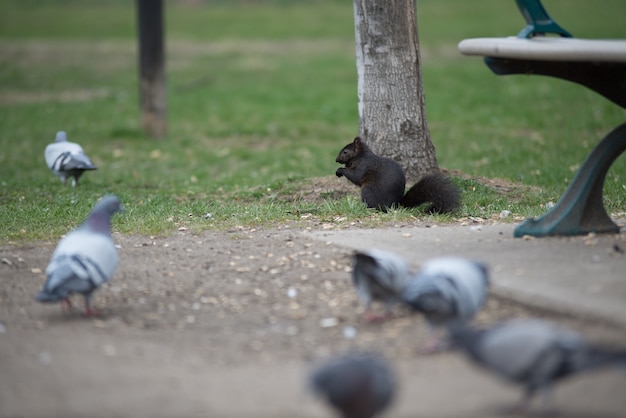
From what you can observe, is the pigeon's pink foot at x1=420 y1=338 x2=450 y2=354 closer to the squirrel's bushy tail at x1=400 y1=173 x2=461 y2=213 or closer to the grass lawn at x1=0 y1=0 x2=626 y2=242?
the grass lawn at x1=0 y1=0 x2=626 y2=242

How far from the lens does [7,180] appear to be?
32.0ft

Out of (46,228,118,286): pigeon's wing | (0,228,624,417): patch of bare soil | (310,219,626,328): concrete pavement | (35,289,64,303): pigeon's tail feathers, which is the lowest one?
(0,228,624,417): patch of bare soil

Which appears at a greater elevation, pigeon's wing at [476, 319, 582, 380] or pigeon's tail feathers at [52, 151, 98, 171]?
pigeon's tail feathers at [52, 151, 98, 171]

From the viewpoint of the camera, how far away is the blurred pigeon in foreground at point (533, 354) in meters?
3.07

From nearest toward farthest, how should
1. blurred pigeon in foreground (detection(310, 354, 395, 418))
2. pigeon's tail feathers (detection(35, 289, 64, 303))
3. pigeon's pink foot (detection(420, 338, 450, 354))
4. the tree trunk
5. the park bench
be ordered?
blurred pigeon in foreground (detection(310, 354, 395, 418)), pigeon's pink foot (detection(420, 338, 450, 354)), pigeon's tail feathers (detection(35, 289, 64, 303)), the park bench, the tree trunk

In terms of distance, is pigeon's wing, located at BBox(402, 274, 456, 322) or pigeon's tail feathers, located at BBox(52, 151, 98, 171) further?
pigeon's tail feathers, located at BBox(52, 151, 98, 171)

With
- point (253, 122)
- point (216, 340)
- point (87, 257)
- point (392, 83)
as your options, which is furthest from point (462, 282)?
point (253, 122)

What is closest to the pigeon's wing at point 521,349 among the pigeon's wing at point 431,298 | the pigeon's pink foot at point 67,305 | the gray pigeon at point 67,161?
the pigeon's wing at point 431,298

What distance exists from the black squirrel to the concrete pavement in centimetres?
60

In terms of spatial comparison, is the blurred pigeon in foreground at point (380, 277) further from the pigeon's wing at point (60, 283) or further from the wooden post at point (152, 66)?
the wooden post at point (152, 66)

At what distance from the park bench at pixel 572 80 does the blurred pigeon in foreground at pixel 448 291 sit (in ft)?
5.32

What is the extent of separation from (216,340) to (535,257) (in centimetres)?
193

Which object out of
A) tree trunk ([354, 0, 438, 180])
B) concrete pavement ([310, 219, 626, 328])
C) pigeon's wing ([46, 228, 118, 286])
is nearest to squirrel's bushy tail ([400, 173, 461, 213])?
concrete pavement ([310, 219, 626, 328])

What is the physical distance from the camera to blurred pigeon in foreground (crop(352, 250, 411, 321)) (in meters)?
4.25
